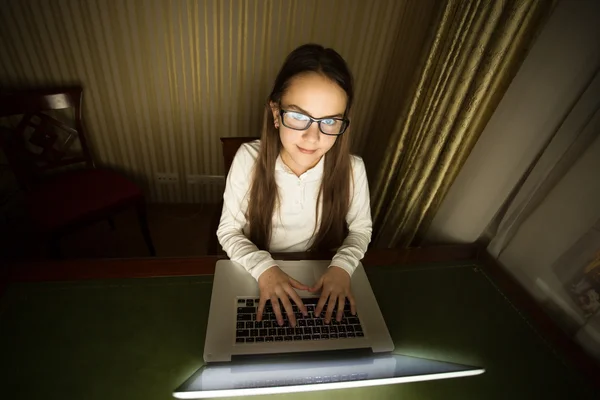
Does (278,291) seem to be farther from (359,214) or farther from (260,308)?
(359,214)

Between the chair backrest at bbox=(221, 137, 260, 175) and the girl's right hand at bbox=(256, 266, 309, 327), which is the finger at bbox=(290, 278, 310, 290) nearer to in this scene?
the girl's right hand at bbox=(256, 266, 309, 327)

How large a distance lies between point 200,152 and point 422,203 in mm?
1383

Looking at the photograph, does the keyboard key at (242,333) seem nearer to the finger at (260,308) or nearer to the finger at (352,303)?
the finger at (260,308)

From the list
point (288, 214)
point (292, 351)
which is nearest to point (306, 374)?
point (292, 351)

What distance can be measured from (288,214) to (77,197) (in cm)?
112

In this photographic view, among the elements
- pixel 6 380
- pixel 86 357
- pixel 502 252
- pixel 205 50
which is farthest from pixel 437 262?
pixel 205 50

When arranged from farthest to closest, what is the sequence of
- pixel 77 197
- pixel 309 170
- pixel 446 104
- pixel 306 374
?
pixel 77 197
pixel 446 104
pixel 309 170
pixel 306 374

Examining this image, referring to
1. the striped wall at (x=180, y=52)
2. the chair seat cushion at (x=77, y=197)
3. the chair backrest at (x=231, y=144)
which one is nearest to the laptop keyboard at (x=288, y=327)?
the chair backrest at (x=231, y=144)

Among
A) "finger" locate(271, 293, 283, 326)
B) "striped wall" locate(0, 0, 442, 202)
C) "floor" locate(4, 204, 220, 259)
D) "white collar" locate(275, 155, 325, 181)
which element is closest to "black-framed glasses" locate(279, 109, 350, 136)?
"white collar" locate(275, 155, 325, 181)

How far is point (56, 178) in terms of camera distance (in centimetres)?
171

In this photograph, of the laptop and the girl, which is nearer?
the laptop

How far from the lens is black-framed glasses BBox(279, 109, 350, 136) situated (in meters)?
0.91

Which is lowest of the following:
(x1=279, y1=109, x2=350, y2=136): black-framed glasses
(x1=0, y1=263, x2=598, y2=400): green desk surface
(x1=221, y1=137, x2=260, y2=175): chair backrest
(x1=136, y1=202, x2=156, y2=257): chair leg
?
(x1=136, y1=202, x2=156, y2=257): chair leg

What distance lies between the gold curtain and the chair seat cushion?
1313 mm
